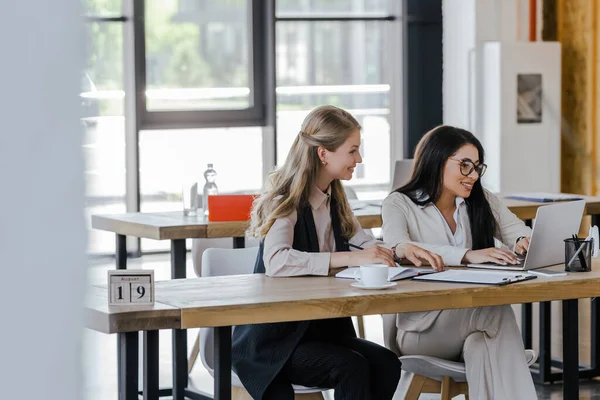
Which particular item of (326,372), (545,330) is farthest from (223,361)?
(545,330)

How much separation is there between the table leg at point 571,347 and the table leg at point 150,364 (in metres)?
1.28

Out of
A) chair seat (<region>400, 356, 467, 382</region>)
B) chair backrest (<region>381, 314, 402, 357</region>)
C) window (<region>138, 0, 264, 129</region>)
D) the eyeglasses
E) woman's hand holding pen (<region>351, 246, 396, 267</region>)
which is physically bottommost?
chair seat (<region>400, 356, 467, 382</region>)

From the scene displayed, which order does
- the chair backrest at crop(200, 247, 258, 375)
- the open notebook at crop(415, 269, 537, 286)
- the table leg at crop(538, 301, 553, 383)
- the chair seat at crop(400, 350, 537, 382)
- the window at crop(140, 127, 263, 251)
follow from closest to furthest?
1. the open notebook at crop(415, 269, 537, 286)
2. the chair seat at crop(400, 350, 537, 382)
3. the chair backrest at crop(200, 247, 258, 375)
4. the table leg at crop(538, 301, 553, 383)
5. the window at crop(140, 127, 263, 251)

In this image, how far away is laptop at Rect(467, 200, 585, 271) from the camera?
9.18ft

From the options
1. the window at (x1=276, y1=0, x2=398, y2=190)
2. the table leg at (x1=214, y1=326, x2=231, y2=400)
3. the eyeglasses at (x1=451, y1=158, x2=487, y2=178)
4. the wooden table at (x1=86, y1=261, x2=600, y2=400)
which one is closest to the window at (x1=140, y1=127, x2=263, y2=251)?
the window at (x1=276, y1=0, x2=398, y2=190)

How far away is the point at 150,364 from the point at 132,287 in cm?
19

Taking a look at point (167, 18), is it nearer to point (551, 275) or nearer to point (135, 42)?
point (135, 42)

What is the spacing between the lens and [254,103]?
8312 mm

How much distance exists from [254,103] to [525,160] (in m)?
2.39

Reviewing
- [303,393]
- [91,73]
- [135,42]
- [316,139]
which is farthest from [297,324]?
[135,42]

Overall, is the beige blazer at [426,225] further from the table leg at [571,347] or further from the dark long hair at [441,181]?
the table leg at [571,347]

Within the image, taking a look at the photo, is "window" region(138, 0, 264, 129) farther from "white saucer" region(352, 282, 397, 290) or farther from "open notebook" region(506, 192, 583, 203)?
"white saucer" region(352, 282, 397, 290)

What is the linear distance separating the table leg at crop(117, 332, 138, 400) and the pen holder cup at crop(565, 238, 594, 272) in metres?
1.34

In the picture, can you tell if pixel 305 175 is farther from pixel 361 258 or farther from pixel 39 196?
pixel 39 196
